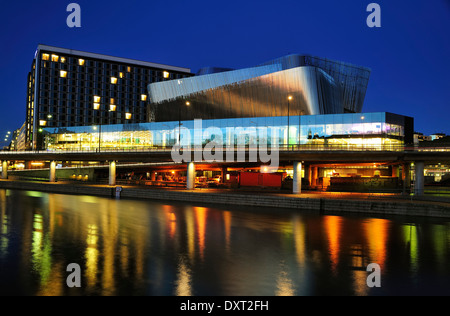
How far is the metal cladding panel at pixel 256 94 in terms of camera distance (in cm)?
7950

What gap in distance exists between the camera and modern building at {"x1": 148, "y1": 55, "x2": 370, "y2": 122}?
79.9 metres

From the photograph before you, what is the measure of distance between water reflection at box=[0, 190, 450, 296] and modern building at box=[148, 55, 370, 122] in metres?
53.8

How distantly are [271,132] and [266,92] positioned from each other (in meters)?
9.51

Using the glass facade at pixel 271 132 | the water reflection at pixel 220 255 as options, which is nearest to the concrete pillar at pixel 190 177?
the glass facade at pixel 271 132

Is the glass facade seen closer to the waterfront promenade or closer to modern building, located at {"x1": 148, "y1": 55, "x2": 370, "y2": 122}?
modern building, located at {"x1": 148, "y1": 55, "x2": 370, "y2": 122}

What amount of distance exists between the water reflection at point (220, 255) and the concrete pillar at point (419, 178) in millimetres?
18159

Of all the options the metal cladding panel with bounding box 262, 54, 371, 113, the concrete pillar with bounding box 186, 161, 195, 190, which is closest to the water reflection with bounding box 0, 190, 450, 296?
the concrete pillar with bounding box 186, 161, 195, 190

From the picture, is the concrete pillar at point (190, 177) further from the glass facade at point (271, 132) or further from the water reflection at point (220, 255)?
the water reflection at point (220, 255)

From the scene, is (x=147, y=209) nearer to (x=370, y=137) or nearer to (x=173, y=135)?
(x=370, y=137)

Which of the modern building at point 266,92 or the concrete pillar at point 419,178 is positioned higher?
the modern building at point 266,92

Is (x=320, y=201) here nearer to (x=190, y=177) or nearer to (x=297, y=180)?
(x=297, y=180)

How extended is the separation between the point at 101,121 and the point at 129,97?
17.7 m
